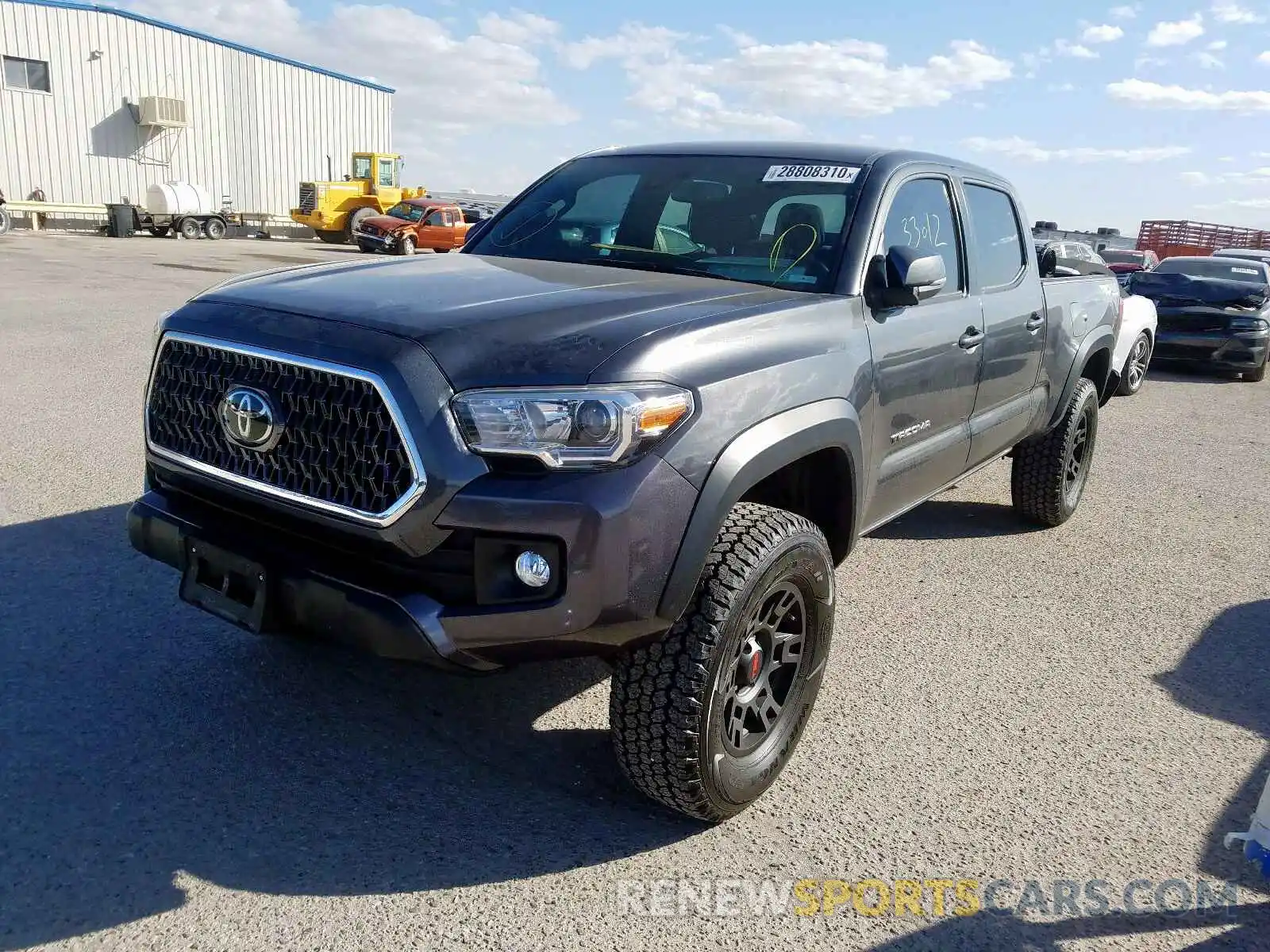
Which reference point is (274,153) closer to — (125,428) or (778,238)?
(125,428)

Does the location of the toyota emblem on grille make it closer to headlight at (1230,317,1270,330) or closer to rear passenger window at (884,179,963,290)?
rear passenger window at (884,179,963,290)

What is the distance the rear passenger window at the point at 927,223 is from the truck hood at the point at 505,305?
0.71 metres

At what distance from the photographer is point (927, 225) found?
403cm

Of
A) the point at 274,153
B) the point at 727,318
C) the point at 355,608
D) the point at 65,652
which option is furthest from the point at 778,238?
the point at 274,153

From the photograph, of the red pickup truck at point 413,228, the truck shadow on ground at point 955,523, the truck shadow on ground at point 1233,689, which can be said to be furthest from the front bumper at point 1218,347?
the red pickup truck at point 413,228

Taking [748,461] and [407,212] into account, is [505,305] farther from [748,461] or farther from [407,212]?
[407,212]

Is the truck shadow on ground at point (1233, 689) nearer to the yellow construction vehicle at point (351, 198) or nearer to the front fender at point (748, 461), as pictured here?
the front fender at point (748, 461)

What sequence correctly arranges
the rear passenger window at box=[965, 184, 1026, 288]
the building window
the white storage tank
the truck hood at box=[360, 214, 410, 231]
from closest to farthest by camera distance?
the rear passenger window at box=[965, 184, 1026, 288] → the truck hood at box=[360, 214, 410, 231] → the building window → the white storage tank

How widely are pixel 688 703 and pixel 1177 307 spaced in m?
12.5

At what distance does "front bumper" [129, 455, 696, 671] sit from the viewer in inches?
92.1

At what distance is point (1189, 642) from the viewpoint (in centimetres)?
430

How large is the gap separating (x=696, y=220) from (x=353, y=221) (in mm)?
32308

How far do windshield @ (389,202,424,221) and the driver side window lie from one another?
27036 millimetres

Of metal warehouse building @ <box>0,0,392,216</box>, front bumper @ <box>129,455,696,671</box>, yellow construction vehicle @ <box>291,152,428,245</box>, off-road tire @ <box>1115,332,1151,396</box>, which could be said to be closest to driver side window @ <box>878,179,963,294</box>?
front bumper @ <box>129,455,696,671</box>
